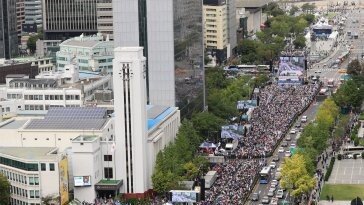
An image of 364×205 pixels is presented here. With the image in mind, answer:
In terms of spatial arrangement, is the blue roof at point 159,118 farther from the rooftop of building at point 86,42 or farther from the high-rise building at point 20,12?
the high-rise building at point 20,12

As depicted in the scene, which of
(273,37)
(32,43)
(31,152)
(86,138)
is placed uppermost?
(32,43)

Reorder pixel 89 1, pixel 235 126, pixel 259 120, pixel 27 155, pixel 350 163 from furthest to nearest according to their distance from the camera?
pixel 89 1 → pixel 259 120 → pixel 235 126 → pixel 350 163 → pixel 27 155

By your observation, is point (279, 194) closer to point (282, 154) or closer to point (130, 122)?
point (130, 122)

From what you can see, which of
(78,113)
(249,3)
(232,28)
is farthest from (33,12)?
(78,113)

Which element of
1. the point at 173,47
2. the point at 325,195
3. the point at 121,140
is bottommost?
the point at 325,195

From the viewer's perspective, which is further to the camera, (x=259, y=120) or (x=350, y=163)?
(x=259, y=120)

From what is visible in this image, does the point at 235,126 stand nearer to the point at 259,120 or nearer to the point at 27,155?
the point at 259,120

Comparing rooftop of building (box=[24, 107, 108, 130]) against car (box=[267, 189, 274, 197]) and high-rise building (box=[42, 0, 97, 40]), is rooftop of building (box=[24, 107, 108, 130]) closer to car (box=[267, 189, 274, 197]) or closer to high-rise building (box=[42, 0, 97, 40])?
car (box=[267, 189, 274, 197])

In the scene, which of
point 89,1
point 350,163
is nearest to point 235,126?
point 350,163
